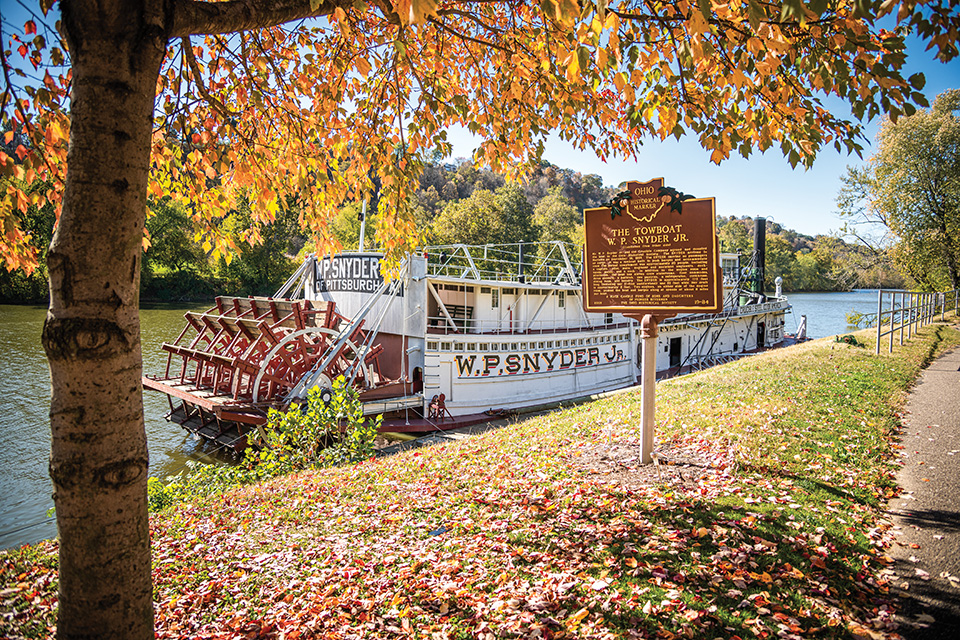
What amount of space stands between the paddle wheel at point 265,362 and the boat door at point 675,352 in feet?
45.7

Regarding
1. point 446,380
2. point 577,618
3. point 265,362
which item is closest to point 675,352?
point 446,380

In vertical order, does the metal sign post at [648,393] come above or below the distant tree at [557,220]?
below

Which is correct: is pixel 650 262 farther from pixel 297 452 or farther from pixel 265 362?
pixel 265 362

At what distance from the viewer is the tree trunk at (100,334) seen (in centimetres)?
213

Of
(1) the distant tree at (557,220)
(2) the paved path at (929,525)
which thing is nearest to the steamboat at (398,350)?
(2) the paved path at (929,525)

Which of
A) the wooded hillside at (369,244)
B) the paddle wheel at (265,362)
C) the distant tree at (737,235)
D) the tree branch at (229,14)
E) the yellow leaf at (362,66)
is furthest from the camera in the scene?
the distant tree at (737,235)

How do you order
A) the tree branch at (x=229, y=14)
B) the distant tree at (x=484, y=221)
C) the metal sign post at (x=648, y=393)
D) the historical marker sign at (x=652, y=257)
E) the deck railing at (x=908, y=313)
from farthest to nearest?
the distant tree at (x=484, y=221) < the deck railing at (x=908, y=313) < the metal sign post at (x=648, y=393) < the historical marker sign at (x=652, y=257) < the tree branch at (x=229, y=14)

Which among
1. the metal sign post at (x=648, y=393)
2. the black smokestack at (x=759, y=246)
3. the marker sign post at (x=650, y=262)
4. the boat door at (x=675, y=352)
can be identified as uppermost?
the black smokestack at (x=759, y=246)

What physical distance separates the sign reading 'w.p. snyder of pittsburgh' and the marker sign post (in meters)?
10.2

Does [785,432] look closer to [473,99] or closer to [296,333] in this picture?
[473,99]

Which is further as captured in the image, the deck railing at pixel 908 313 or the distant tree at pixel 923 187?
the distant tree at pixel 923 187

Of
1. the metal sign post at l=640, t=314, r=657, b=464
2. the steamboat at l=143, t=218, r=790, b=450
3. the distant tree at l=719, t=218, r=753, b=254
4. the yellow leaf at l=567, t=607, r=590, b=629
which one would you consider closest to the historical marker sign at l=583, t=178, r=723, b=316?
the metal sign post at l=640, t=314, r=657, b=464

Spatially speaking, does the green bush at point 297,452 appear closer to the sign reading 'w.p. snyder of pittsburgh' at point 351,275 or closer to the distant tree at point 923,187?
the sign reading 'w.p. snyder of pittsburgh' at point 351,275

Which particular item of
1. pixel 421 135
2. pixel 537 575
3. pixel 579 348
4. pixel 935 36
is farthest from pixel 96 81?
pixel 579 348
